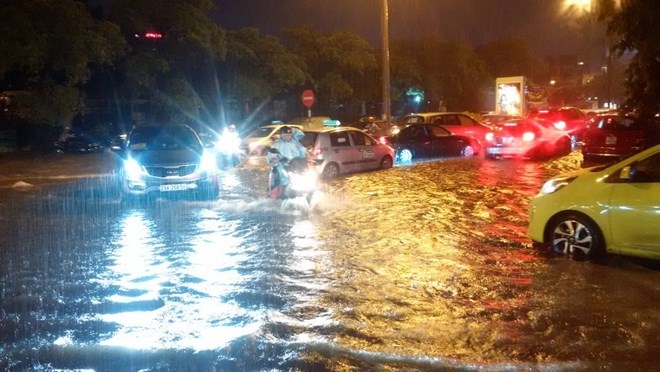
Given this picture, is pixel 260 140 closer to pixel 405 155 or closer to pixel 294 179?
pixel 405 155

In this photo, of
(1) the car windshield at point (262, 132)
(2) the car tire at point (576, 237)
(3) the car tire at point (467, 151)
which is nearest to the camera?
(2) the car tire at point (576, 237)

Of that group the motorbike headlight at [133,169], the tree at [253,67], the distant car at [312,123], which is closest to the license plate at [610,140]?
the distant car at [312,123]

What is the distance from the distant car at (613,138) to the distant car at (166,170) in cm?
1146

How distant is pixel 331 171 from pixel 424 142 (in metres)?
6.19

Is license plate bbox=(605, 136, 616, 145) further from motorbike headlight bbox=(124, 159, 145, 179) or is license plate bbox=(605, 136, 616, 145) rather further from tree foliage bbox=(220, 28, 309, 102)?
tree foliage bbox=(220, 28, 309, 102)

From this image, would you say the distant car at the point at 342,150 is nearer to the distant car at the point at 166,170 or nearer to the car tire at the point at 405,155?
the car tire at the point at 405,155

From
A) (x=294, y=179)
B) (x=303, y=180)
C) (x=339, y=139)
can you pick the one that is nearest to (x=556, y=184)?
(x=303, y=180)

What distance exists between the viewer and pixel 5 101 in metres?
39.6

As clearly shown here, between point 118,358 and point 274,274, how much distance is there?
2.90 meters

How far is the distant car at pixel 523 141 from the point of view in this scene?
2203 centimetres

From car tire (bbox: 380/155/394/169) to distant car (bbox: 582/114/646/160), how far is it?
5.84m

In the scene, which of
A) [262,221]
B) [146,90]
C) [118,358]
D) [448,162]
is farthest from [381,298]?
[146,90]

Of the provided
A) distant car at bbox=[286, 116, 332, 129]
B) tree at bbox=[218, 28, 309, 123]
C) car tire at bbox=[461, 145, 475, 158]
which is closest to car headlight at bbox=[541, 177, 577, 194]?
car tire at bbox=[461, 145, 475, 158]

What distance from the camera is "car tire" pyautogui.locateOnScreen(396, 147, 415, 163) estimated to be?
24219 millimetres
